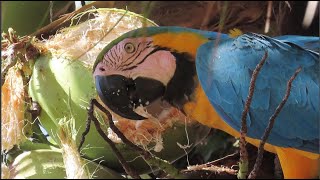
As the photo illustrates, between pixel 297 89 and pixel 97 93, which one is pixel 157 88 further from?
pixel 297 89

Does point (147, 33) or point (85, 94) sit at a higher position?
point (147, 33)

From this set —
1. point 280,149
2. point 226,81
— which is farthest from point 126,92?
point 280,149

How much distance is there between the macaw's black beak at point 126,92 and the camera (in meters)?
0.85

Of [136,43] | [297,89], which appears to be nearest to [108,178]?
[136,43]

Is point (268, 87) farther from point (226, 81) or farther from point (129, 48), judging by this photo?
point (129, 48)

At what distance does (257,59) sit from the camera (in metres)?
0.86

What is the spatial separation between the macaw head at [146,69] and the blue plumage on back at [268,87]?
4 centimetres

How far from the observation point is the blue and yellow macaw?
33.2 inches

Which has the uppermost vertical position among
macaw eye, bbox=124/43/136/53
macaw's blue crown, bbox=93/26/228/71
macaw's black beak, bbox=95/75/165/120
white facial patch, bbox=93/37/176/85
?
macaw's blue crown, bbox=93/26/228/71

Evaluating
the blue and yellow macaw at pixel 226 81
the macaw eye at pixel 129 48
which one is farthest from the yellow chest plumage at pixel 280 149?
the macaw eye at pixel 129 48

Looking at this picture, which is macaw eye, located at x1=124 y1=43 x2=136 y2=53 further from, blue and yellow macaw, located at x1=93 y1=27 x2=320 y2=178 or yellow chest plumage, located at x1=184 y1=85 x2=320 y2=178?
yellow chest plumage, located at x1=184 y1=85 x2=320 y2=178

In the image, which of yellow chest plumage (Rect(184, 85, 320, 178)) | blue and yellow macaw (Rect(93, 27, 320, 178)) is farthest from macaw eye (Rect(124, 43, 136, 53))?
yellow chest plumage (Rect(184, 85, 320, 178))

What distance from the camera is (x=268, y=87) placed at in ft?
2.77

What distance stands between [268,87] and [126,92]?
0.21 m
